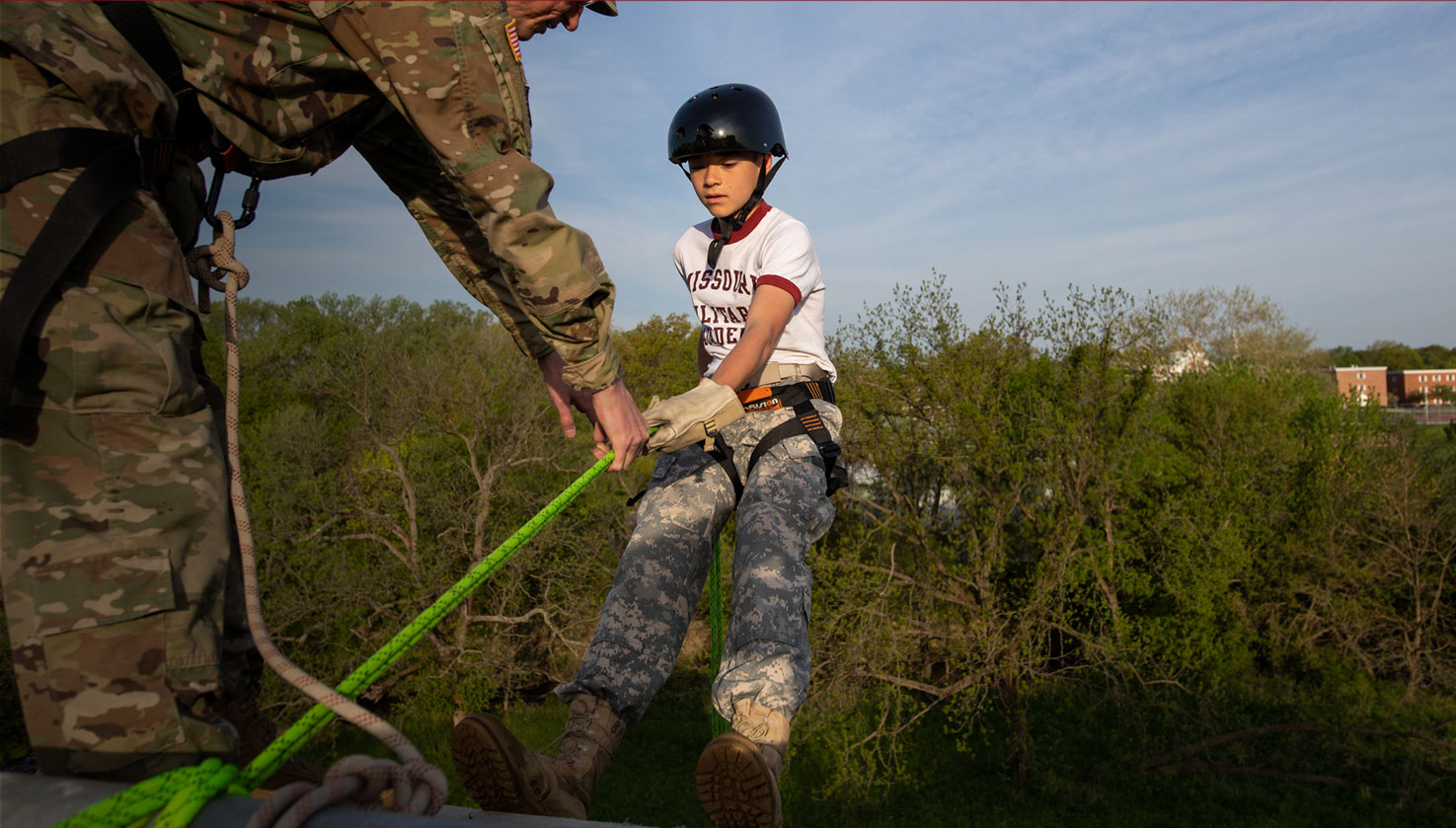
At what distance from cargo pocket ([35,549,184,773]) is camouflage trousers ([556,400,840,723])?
1405 mm

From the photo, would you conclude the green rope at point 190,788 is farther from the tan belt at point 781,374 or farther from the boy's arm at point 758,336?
the tan belt at point 781,374

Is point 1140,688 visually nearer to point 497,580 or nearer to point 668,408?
point 497,580

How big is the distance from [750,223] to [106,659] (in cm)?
287

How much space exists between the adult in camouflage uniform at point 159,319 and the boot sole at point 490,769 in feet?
1.66

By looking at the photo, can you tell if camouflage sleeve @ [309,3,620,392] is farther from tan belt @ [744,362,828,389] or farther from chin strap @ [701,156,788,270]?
chin strap @ [701,156,788,270]

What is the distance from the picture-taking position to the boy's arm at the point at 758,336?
3.14 m

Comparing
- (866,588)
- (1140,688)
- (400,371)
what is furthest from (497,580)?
(1140,688)

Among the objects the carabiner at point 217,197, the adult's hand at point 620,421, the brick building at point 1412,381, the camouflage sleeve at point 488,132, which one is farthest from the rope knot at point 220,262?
the brick building at point 1412,381

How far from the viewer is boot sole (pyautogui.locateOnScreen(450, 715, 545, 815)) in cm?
222

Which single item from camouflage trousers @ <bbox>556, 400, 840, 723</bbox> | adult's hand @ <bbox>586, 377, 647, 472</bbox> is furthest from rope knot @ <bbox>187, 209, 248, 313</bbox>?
camouflage trousers @ <bbox>556, 400, 840, 723</bbox>

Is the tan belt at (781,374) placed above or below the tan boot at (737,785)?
above

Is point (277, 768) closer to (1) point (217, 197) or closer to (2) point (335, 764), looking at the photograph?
(2) point (335, 764)

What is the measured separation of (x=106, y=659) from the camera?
1542 millimetres

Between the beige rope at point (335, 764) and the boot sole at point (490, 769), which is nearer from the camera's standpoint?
the beige rope at point (335, 764)
